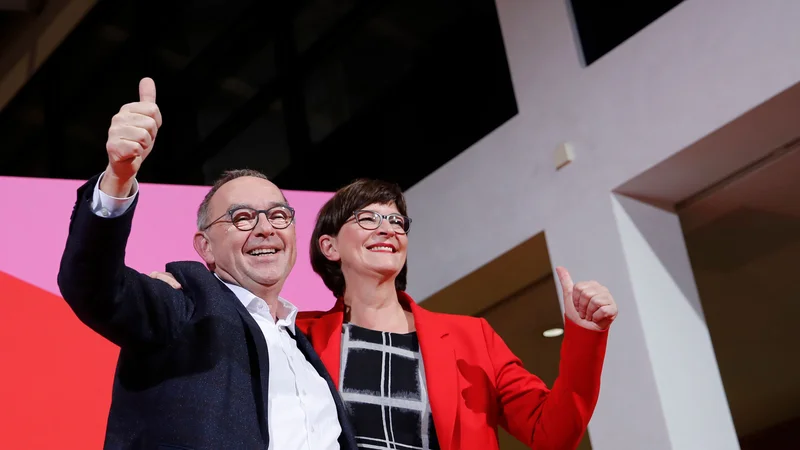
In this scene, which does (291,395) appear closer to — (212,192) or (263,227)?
(263,227)

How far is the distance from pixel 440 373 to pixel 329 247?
0.53m

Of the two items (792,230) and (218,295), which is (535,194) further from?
(218,295)

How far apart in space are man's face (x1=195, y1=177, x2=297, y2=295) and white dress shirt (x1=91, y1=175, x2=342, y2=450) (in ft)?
0.12

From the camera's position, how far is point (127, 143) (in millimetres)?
1448

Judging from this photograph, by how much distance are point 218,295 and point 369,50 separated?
364 cm

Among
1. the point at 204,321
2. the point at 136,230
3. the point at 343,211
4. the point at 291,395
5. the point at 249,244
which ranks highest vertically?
the point at 136,230

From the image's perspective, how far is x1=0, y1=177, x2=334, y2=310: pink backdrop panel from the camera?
2.69m

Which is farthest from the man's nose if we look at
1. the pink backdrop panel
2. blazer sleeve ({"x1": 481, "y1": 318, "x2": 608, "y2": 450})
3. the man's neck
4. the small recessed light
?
the small recessed light

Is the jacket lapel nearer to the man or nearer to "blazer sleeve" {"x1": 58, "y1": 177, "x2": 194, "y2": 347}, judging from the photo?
the man

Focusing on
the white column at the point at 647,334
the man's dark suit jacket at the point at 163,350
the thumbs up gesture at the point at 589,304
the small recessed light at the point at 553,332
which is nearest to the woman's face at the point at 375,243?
the thumbs up gesture at the point at 589,304

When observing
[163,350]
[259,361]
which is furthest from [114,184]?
[259,361]

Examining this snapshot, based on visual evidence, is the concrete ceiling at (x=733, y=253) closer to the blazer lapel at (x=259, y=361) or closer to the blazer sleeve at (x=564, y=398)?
the blazer sleeve at (x=564, y=398)

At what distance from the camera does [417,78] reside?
5004 mm

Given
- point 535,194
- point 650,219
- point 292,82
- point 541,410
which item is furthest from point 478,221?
point 541,410
